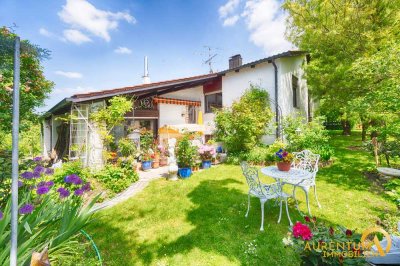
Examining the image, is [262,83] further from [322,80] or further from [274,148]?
[274,148]

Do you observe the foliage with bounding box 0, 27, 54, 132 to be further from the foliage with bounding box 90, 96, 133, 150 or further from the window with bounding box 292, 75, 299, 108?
the window with bounding box 292, 75, 299, 108

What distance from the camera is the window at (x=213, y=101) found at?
15.9 metres

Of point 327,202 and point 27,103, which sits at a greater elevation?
point 27,103

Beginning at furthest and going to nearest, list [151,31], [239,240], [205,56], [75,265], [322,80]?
[205,56]
[322,80]
[151,31]
[239,240]
[75,265]

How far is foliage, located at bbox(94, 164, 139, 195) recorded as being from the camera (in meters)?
7.41

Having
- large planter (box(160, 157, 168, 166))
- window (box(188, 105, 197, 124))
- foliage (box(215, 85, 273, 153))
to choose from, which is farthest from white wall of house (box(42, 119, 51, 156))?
foliage (box(215, 85, 273, 153))

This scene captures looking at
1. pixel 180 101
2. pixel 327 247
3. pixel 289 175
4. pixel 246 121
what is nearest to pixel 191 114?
pixel 180 101

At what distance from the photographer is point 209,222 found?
16.7ft

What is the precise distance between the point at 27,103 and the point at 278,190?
1206cm

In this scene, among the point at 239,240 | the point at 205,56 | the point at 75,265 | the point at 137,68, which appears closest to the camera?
the point at 75,265

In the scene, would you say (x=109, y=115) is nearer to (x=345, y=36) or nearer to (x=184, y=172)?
(x=184, y=172)

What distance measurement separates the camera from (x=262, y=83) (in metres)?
13.0

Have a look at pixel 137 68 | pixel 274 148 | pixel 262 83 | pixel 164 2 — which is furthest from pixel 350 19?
pixel 137 68

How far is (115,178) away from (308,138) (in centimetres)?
968
